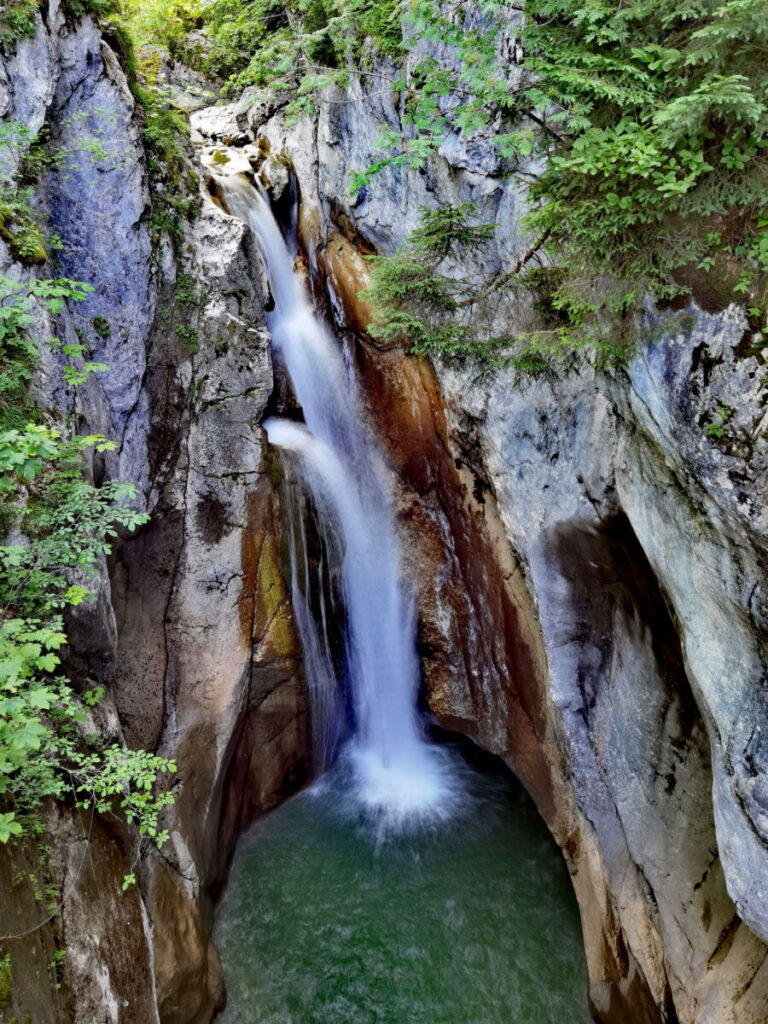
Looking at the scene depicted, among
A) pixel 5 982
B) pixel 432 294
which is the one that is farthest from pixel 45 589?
pixel 432 294

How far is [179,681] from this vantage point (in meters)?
7.82

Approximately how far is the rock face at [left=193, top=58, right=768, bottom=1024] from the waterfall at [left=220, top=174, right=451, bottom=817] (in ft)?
1.53

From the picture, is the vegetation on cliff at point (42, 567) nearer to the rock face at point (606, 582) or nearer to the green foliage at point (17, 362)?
the green foliage at point (17, 362)

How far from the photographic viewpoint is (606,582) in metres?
6.48

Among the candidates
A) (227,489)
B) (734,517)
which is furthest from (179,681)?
(734,517)

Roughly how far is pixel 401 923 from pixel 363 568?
16.2 ft

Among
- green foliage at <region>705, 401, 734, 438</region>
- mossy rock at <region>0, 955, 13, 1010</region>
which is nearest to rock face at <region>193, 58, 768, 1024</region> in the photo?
green foliage at <region>705, 401, 734, 438</region>

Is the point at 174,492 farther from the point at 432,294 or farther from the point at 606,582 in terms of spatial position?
the point at 606,582

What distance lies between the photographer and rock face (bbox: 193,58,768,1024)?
4207 mm

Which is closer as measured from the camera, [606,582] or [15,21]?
[606,582]

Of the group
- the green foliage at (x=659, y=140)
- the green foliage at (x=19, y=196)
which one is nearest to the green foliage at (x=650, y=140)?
the green foliage at (x=659, y=140)

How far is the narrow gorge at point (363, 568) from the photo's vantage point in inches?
171

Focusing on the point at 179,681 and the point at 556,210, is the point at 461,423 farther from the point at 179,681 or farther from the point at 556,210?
the point at 179,681

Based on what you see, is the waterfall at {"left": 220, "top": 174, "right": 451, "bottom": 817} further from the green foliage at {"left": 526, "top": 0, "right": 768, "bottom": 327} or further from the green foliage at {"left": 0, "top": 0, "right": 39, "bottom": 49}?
the green foliage at {"left": 526, "top": 0, "right": 768, "bottom": 327}
